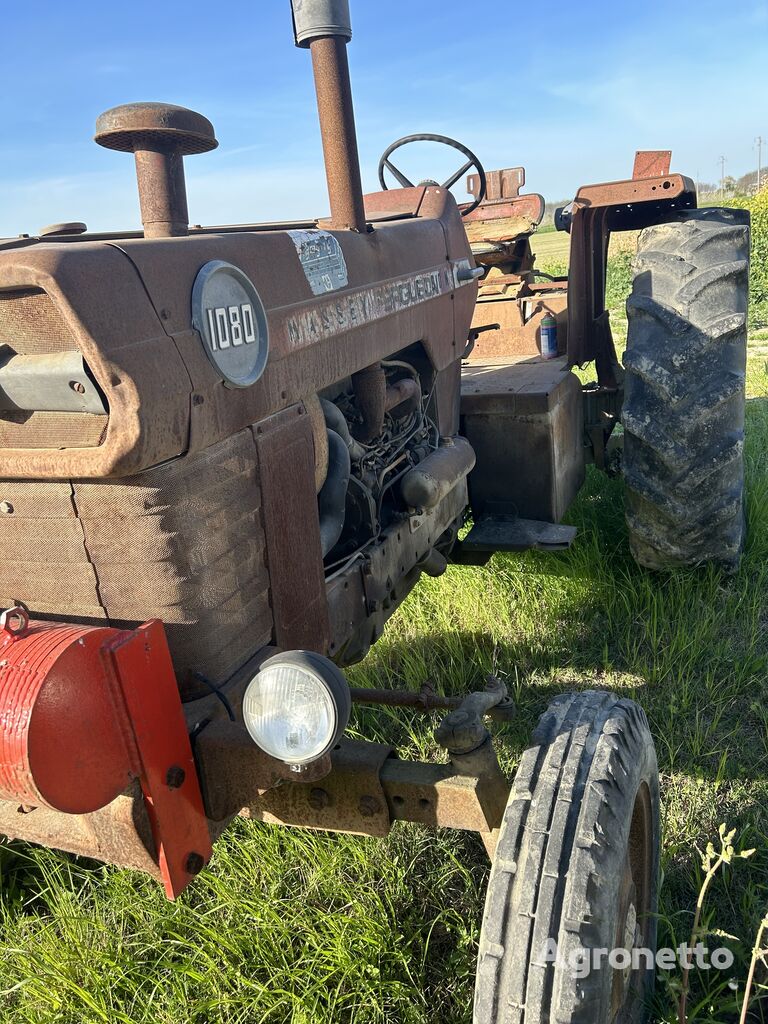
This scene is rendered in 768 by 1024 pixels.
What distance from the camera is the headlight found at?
1.35 meters

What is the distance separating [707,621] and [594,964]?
1.94 metres

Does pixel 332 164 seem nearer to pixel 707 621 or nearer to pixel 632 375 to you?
pixel 632 375

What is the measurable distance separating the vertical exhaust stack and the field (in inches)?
68.1

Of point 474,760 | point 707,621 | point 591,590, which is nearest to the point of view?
point 474,760

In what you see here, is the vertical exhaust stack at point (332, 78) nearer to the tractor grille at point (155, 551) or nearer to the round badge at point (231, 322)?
the round badge at point (231, 322)

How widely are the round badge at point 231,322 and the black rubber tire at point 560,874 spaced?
94 centimetres

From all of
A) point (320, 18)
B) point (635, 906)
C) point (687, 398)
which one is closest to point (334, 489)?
point (320, 18)

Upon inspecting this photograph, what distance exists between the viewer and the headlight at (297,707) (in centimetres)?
135

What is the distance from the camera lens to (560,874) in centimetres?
149

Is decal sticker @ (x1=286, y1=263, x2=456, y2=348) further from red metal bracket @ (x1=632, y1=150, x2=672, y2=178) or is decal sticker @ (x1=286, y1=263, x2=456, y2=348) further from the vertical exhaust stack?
red metal bracket @ (x1=632, y1=150, x2=672, y2=178)

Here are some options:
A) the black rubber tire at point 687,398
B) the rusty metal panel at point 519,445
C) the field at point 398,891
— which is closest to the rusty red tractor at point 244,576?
the field at point 398,891

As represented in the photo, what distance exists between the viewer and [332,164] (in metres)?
2.04

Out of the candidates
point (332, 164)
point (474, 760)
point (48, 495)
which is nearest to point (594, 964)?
point (474, 760)

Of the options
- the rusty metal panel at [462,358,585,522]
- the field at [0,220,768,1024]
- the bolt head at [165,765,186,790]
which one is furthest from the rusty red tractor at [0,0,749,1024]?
the rusty metal panel at [462,358,585,522]
